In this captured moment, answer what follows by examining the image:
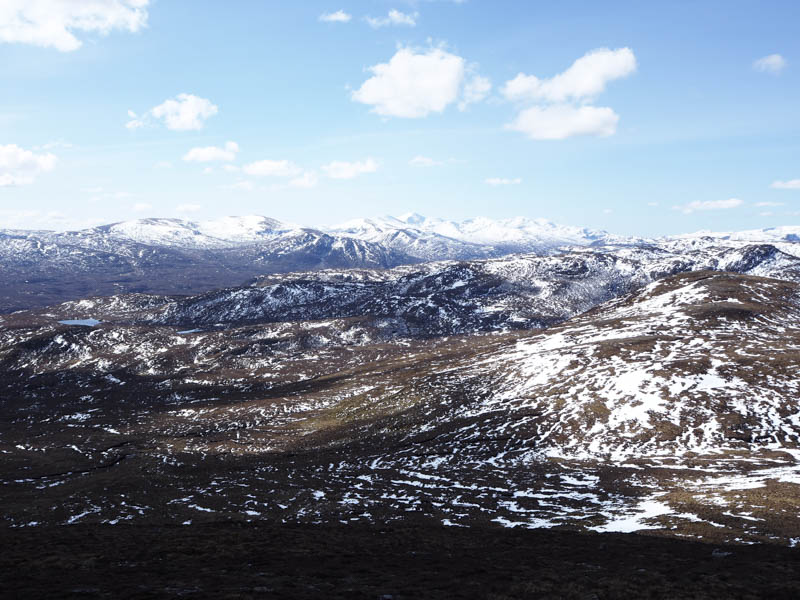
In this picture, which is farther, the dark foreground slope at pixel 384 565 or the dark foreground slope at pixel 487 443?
the dark foreground slope at pixel 487 443

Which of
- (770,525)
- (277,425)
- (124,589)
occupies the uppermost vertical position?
(124,589)

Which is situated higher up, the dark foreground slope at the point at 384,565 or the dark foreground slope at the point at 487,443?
the dark foreground slope at the point at 384,565

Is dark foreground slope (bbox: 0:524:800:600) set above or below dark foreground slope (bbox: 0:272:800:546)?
above

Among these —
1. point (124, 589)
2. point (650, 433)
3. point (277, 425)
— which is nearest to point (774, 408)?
point (650, 433)

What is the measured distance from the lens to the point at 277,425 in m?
102

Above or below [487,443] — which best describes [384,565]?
above

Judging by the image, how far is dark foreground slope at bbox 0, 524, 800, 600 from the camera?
75.4ft

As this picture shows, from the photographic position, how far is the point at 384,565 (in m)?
29.0

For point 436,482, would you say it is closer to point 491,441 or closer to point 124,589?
point 491,441

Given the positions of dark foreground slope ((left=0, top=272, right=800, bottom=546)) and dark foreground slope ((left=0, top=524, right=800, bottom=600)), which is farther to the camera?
dark foreground slope ((left=0, top=272, right=800, bottom=546))

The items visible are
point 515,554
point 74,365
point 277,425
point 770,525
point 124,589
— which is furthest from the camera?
point 74,365

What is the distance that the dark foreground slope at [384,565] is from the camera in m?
23.0

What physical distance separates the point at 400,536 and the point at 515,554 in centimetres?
983

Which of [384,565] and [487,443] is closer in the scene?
[384,565]
